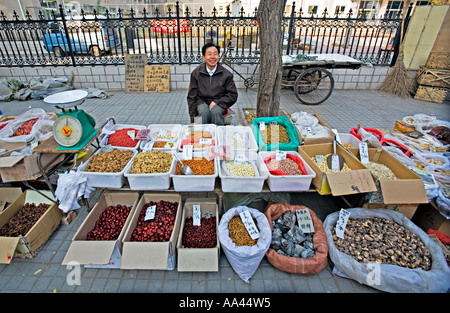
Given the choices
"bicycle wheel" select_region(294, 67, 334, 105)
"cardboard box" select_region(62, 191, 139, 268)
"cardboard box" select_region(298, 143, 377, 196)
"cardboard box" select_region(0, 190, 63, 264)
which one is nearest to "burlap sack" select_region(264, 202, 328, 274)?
"cardboard box" select_region(298, 143, 377, 196)

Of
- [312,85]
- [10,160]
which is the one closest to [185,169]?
[10,160]

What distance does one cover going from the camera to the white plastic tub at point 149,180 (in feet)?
7.18

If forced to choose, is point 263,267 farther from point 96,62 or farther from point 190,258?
point 96,62

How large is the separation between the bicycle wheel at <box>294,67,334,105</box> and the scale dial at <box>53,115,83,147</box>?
4.77 m

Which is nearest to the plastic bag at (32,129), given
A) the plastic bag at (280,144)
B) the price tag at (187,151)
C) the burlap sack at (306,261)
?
the price tag at (187,151)

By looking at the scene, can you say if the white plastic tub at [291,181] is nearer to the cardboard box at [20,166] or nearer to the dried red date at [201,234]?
the dried red date at [201,234]

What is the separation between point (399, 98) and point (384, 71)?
3.17 ft

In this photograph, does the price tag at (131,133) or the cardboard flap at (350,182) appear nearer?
the cardboard flap at (350,182)

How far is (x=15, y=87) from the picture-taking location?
6199 mm

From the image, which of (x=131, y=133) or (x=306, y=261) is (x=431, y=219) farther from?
(x=131, y=133)

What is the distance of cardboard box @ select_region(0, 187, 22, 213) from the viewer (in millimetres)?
2645

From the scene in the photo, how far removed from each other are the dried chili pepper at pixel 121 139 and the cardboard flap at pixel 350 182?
2221 mm

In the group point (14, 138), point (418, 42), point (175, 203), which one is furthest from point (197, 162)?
point (418, 42)
